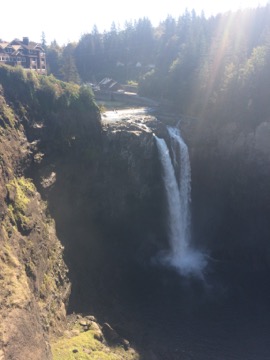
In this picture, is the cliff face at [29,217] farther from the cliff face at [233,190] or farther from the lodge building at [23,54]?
the lodge building at [23,54]

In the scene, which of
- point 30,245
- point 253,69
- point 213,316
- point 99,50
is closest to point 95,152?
point 30,245

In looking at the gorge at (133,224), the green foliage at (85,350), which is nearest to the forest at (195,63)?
the gorge at (133,224)

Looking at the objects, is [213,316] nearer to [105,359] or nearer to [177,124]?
[105,359]

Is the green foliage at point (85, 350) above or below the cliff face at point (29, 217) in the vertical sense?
below

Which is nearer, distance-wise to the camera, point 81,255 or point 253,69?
point 81,255

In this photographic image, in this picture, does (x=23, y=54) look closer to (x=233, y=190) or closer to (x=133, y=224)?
(x=133, y=224)

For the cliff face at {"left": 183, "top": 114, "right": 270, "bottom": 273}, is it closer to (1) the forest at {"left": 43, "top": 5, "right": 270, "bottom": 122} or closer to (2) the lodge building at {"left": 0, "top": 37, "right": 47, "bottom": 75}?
(1) the forest at {"left": 43, "top": 5, "right": 270, "bottom": 122}

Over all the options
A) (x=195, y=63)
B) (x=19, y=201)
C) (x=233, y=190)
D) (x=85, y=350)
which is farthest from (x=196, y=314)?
(x=195, y=63)
